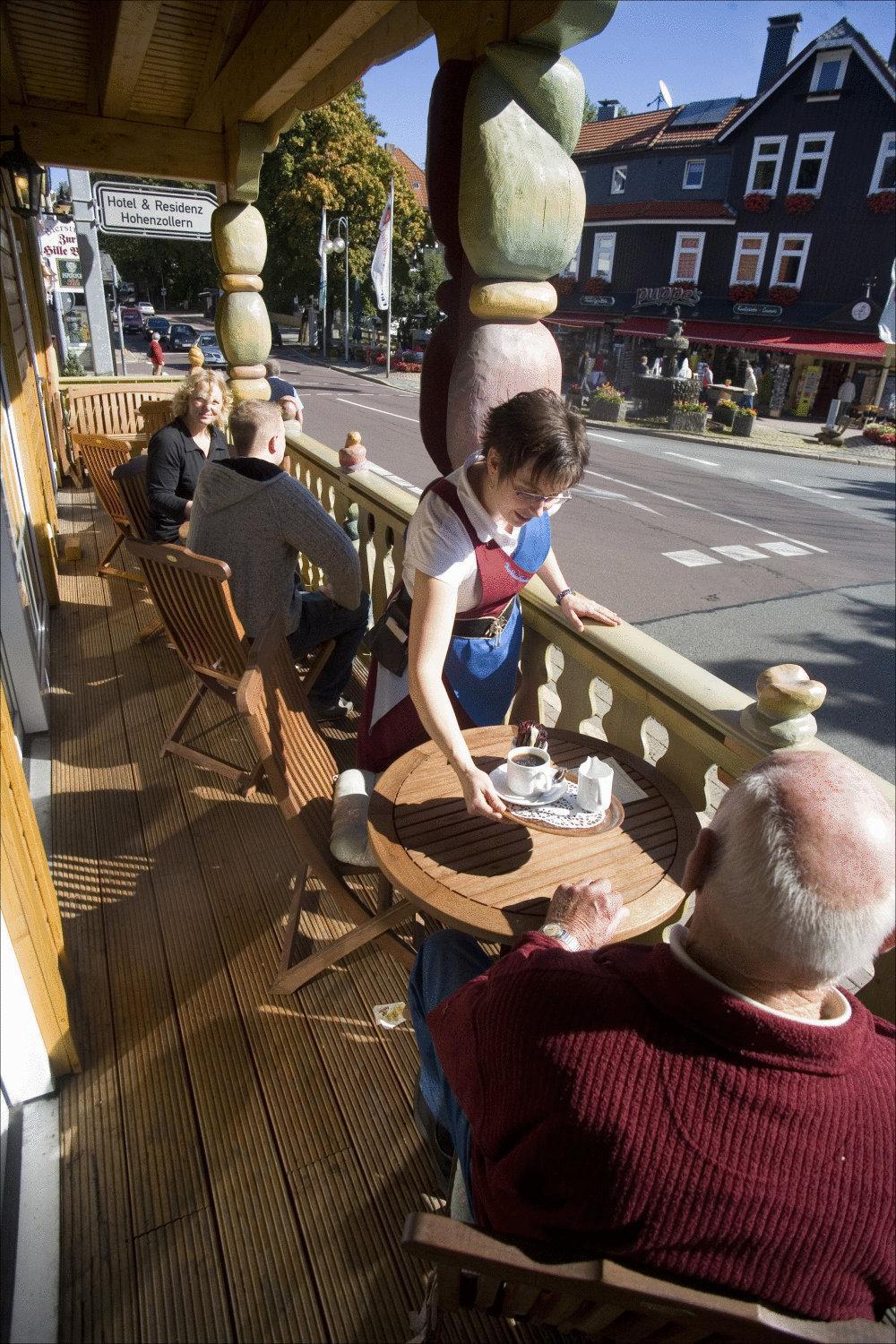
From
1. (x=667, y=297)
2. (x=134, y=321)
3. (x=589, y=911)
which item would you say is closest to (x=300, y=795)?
(x=589, y=911)

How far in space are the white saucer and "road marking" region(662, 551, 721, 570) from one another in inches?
329

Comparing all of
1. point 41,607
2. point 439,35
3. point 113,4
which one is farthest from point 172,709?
point 113,4

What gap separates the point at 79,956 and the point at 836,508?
46.9 ft

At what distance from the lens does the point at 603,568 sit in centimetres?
909

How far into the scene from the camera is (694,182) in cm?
2625

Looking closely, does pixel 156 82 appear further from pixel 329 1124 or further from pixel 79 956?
pixel 329 1124

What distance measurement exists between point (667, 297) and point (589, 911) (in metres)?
30.1

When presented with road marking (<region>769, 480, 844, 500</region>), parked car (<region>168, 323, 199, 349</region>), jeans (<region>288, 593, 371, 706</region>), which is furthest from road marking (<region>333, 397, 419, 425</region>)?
jeans (<region>288, 593, 371, 706</region>)

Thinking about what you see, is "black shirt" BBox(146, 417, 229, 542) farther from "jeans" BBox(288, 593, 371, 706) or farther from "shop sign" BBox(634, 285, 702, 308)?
"shop sign" BBox(634, 285, 702, 308)

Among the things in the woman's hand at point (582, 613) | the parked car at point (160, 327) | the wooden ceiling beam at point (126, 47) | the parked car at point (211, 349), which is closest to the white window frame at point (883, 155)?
the parked car at point (211, 349)

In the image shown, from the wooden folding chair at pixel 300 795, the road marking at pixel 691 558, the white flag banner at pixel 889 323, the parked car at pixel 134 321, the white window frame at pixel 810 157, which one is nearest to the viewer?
the wooden folding chair at pixel 300 795

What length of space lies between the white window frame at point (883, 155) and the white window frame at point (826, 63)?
83.6 inches

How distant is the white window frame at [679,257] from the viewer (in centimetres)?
2634

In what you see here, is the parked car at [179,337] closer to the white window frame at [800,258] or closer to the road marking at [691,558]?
the white window frame at [800,258]
